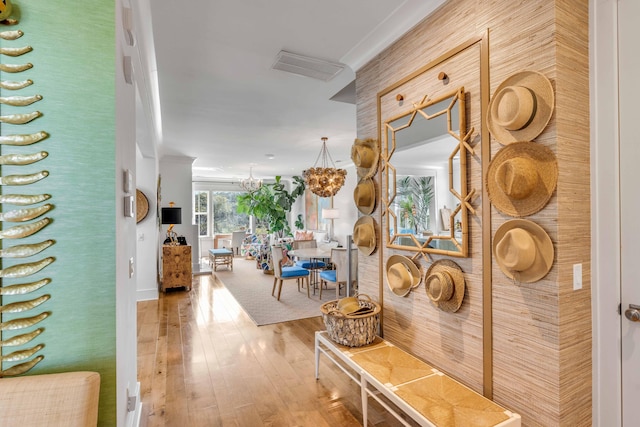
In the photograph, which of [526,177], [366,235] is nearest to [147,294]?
[366,235]

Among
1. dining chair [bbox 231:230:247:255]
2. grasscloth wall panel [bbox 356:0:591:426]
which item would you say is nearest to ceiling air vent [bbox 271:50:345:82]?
grasscloth wall panel [bbox 356:0:591:426]

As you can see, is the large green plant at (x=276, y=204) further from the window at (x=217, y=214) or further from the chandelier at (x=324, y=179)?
the chandelier at (x=324, y=179)

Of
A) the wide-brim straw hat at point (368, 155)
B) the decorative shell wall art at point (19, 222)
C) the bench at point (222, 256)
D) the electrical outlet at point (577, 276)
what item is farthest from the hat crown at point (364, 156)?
the bench at point (222, 256)

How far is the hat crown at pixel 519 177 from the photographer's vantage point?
144cm

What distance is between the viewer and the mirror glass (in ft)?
6.09

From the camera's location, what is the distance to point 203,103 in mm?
3826

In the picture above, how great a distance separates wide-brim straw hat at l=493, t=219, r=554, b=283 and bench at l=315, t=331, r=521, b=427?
25.7 inches

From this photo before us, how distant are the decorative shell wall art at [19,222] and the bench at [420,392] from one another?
158cm

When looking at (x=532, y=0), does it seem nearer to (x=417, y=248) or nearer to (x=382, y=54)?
(x=382, y=54)

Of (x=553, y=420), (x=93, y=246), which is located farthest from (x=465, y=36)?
(x=93, y=246)

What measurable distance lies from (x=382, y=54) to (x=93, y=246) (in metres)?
2.28

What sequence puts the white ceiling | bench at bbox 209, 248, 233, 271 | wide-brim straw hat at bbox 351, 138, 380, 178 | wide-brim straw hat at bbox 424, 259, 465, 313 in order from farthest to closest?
bench at bbox 209, 248, 233, 271 → wide-brim straw hat at bbox 351, 138, 380, 178 → the white ceiling → wide-brim straw hat at bbox 424, 259, 465, 313

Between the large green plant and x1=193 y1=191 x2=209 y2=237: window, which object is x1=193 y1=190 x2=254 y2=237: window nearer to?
x1=193 y1=191 x2=209 y2=237: window

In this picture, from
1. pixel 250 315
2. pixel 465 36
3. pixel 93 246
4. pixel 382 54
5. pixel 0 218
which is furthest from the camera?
pixel 250 315
